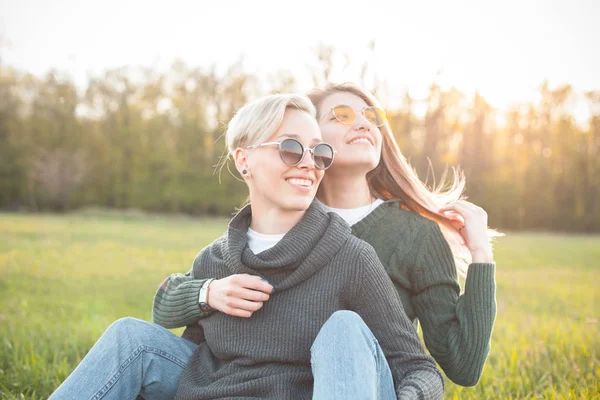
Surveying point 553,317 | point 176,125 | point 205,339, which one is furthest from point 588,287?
point 176,125

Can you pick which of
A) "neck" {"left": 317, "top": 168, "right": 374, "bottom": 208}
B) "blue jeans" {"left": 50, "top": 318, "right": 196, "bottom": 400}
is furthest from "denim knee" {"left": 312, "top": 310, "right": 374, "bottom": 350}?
"neck" {"left": 317, "top": 168, "right": 374, "bottom": 208}

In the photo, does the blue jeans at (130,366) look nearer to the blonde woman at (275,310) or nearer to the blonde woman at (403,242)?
the blonde woman at (275,310)

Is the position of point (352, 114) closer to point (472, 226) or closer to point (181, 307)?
point (472, 226)

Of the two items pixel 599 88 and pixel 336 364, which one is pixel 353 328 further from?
pixel 599 88

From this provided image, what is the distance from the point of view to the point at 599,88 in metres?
32.7

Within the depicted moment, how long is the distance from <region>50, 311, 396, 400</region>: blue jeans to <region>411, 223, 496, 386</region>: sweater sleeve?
63cm

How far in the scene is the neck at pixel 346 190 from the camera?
3.22m

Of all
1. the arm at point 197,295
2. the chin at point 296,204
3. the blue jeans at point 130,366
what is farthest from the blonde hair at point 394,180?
the blue jeans at point 130,366

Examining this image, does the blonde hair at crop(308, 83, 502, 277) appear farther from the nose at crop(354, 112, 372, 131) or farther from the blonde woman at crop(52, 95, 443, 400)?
the blonde woman at crop(52, 95, 443, 400)

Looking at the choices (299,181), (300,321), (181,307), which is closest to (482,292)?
(300,321)

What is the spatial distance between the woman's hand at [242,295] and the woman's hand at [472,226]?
1.10 m

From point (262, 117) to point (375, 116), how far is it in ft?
2.88

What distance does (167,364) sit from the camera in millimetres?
2592

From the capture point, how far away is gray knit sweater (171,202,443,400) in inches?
90.9
